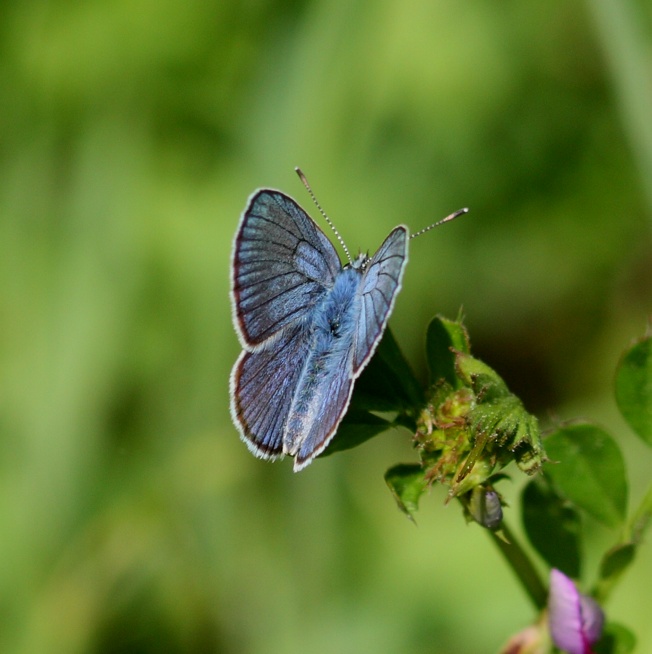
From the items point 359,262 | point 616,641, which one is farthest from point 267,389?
point 616,641

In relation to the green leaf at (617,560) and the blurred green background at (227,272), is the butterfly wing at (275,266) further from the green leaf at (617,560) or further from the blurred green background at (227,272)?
the blurred green background at (227,272)

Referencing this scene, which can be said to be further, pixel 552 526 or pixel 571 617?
pixel 552 526

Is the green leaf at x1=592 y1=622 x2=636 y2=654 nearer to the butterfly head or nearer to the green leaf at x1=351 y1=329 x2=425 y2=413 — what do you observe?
the green leaf at x1=351 y1=329 x2=425 y2=413

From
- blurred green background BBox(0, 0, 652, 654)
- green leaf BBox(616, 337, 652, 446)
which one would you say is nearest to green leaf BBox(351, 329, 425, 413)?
green leaf BBox(616, 337, 652, 446)

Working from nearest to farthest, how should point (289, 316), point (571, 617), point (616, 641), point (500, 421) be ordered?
point (500, 421) < point (571, 617) < point (616, 641) < point (289, 316)

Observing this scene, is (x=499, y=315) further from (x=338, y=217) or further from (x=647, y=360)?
(x=647, y=360)

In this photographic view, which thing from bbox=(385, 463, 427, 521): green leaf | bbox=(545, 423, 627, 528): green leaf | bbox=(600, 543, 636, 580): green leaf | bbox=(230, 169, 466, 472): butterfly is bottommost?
bbox=(600, 543, 636, 580): green leaf

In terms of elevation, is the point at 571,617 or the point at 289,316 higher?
the point at 289,316

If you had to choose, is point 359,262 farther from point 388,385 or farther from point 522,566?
point 522,566
